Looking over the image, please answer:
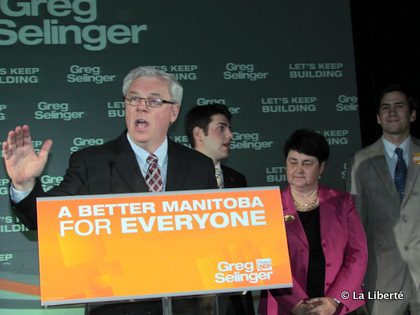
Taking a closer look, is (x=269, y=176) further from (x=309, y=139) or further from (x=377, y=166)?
(x=309, y=139)

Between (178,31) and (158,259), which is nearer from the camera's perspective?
(158,259)

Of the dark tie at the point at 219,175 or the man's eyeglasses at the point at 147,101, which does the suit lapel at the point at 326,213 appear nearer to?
the dark tie at the point at 219,175

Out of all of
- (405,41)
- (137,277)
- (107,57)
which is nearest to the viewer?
(137,277)

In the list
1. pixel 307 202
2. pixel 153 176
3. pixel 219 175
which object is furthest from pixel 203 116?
pixel 153 176

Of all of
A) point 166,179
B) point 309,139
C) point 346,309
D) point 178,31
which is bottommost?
point 346,309

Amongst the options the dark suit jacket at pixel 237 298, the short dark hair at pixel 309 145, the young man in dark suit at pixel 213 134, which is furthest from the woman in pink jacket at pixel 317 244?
the young man in dark suit at pixel 213 134

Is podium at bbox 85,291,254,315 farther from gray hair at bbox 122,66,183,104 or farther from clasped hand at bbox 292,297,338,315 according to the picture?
clasped hand at bbox 292,297,338,315

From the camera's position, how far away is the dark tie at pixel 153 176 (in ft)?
8.39

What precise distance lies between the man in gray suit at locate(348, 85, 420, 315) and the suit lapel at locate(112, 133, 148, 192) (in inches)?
72.8

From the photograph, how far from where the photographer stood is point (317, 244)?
3305mm

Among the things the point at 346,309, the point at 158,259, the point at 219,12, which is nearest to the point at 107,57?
the point at 219,12

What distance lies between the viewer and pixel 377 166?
4039 mm

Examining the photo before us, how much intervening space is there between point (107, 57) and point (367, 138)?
197cm

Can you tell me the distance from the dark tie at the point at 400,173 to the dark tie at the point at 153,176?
1.93m
